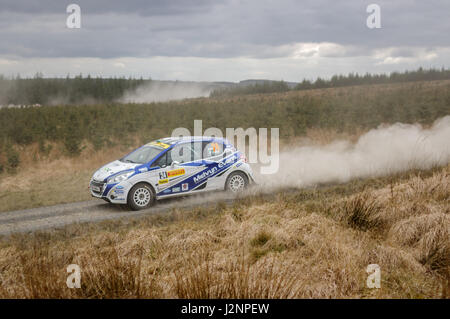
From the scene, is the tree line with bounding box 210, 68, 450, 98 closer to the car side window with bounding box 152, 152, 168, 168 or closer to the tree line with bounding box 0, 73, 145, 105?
the tree line with bounding box 0, 73, 145, 105

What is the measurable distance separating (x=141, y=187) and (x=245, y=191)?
121 inches

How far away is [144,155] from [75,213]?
2.50 metres

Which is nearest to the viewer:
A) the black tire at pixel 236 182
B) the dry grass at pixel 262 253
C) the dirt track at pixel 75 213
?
the dry grass at pixel 262 253

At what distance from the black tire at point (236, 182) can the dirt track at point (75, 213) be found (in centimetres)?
34

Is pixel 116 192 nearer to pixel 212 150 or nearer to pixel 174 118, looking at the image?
pixel 212 150

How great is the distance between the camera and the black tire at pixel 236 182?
40.7 feet

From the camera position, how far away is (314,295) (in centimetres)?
431

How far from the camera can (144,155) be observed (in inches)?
469

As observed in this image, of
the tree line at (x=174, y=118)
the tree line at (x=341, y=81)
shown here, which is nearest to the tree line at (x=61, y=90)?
the tree line at (x=341, y=81)

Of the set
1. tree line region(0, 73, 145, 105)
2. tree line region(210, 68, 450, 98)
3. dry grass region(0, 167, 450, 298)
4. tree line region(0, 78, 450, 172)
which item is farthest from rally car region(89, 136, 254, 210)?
tree line region(0, 73, 145, 105)

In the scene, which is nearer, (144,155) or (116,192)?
(116,192)

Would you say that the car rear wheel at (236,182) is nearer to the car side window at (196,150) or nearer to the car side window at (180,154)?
the car side window at (196,150)

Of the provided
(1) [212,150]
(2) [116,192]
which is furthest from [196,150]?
(2) [116,192]
